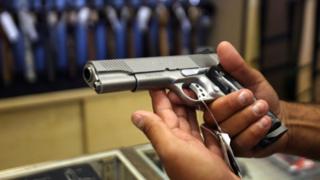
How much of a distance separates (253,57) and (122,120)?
83 centimetres

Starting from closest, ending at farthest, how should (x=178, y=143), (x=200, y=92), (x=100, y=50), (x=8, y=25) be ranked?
1. (x=178, y=143)
2. (x=200, y=92)
3. (x=8, y=25)
4. (x=100, y=50)

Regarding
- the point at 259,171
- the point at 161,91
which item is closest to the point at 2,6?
the point at 161,91

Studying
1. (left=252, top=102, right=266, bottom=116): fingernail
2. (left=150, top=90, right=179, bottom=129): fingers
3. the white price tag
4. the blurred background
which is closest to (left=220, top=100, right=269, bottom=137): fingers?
(left=252, top=102, right=266, bottom=116): fingernail

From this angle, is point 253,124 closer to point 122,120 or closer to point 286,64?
point 122,120

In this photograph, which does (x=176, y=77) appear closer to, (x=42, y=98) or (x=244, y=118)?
(x=244, y=118)

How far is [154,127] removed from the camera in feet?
2.15

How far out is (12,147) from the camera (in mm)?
1797

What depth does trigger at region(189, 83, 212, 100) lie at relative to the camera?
0.72 meters

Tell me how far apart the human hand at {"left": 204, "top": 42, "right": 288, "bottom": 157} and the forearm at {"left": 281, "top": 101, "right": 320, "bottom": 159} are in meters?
0.08

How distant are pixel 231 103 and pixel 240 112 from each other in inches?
1.4

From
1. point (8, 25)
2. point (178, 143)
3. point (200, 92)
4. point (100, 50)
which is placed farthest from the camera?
point (100, 50)

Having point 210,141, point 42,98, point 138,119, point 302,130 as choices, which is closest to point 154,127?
point 138,119

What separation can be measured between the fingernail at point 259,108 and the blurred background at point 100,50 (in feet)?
3.49

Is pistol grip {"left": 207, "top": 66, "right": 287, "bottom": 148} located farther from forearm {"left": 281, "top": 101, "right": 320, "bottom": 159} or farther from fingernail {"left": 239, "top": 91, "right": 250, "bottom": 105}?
forearm {"left": 281, "top": 101, "right": 320, "bottom": 159}
